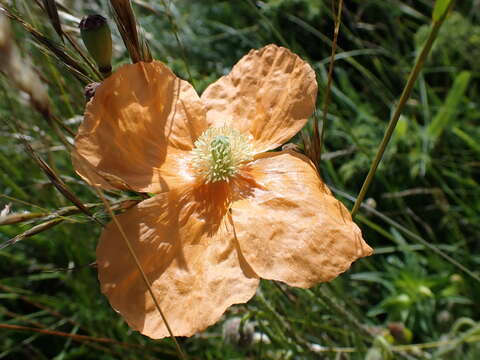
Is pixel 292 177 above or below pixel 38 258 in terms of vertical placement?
above

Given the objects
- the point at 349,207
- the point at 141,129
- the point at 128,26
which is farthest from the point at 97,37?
the point at 349,207

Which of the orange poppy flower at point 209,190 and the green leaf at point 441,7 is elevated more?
the green leaf at point 441,7

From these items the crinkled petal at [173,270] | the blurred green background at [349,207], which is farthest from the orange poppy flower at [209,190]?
the blurred green background at [349,207]

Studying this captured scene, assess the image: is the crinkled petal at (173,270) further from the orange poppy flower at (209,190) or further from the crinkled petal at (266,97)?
the crinkled petal at (266,97)

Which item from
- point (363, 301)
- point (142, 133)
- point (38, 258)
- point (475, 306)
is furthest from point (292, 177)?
point (38, 258)

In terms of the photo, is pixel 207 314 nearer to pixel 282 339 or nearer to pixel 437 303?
pixel 282 339

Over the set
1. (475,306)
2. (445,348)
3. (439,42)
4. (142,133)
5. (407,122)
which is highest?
(142,133)
